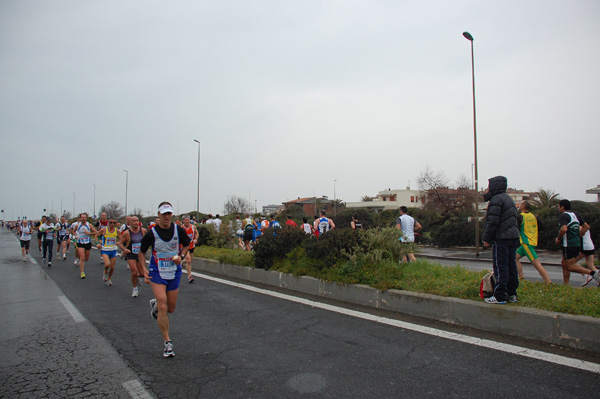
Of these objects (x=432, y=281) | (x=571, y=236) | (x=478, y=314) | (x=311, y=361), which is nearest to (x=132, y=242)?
(x=311, y=361)

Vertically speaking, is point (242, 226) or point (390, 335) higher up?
point (242, 226)

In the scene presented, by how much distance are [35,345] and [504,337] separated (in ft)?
19.6

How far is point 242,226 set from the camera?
17.8 meters

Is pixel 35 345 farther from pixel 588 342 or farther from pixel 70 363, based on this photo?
pixel 588 342

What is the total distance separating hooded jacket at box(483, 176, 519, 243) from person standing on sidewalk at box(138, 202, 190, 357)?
4.31 metres

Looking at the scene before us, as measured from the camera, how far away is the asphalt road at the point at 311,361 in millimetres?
3645

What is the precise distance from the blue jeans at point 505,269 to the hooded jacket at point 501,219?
10cm

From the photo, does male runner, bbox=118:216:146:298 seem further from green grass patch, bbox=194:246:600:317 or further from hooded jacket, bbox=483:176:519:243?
hooded jacket, bbox=483:176:519:243

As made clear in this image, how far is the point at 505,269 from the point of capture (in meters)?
5.52

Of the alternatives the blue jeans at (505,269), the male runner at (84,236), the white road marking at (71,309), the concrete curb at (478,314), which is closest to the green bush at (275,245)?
the concrete curb at (478,314)

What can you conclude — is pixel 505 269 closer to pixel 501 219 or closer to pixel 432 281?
pixel 501 219

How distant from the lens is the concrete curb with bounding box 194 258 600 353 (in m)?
4.47

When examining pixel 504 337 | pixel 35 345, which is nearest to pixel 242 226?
pixel 35 345

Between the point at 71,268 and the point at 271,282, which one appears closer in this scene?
the point at 271,282
